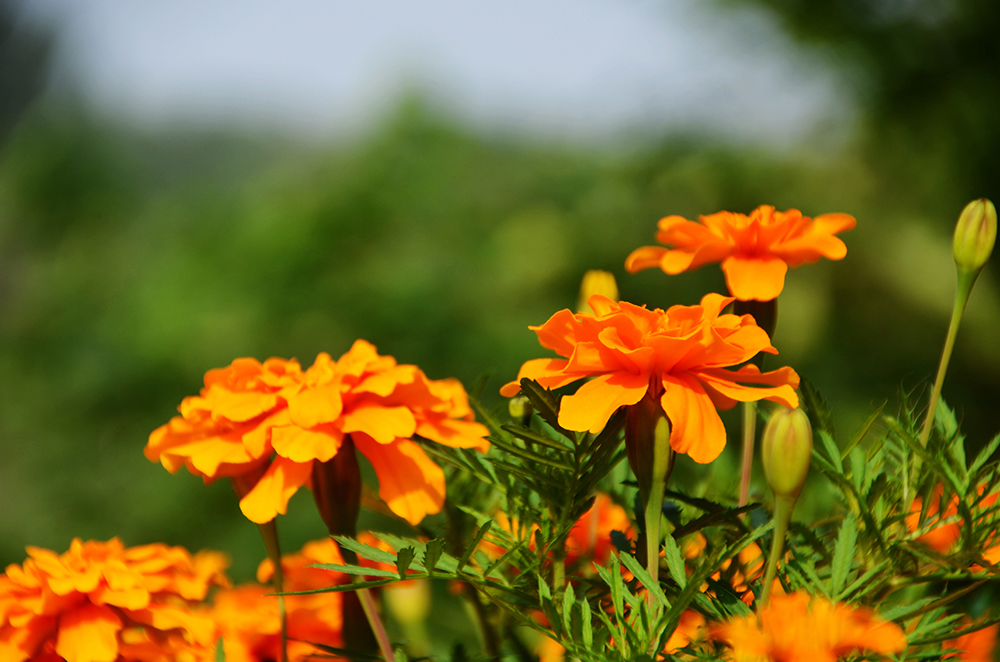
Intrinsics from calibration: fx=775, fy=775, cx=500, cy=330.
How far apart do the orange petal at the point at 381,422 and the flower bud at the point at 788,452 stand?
115 millimetres

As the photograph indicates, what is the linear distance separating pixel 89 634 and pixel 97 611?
0.03 feet

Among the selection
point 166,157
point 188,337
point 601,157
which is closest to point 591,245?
point 601,157

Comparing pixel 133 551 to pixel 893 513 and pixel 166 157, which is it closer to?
pixel 893 513

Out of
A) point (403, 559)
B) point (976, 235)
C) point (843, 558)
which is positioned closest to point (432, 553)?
point (403, 559)

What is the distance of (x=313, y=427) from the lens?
0.84 ft

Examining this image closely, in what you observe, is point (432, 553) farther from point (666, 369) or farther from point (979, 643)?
point (979, 643)

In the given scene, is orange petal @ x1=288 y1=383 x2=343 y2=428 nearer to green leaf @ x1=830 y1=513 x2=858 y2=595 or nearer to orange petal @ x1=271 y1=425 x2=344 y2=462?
orange petal @ x1=271 y1=425 x2=344 y2=462

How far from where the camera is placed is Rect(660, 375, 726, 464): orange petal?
216 millimetres

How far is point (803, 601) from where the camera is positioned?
0.63ft

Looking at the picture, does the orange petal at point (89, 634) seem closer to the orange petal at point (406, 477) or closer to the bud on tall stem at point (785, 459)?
the orange petal at point (406, 477)

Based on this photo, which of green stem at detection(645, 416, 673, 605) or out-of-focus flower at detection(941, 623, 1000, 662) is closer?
green stem at detection(645, 416, 673, 605)

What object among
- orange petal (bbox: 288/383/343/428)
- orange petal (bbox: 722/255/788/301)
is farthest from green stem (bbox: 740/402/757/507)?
orange petal (bbox: 288/383/343/428)

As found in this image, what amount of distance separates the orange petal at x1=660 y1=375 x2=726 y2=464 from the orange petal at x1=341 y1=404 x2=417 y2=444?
88 millimetres

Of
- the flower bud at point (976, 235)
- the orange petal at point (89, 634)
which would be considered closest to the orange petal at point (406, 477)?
the orange petal at point (89, 634)
